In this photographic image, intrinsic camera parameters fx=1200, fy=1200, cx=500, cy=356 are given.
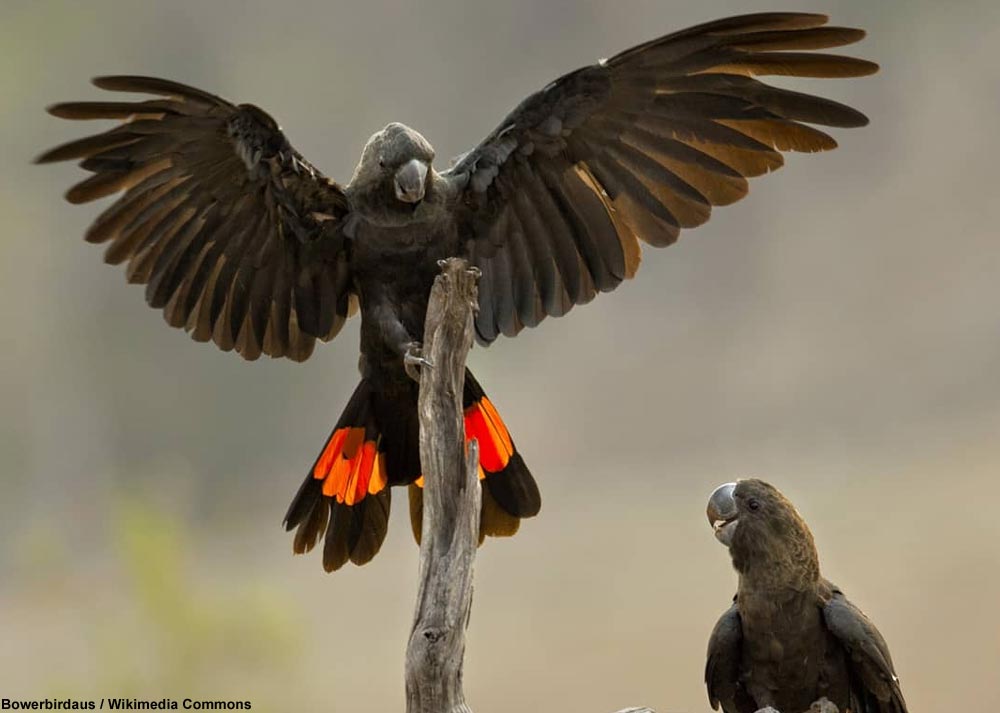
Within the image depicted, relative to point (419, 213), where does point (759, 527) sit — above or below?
below

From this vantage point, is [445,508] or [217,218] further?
[217,218]

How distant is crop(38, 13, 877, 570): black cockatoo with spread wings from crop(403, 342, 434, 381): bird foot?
1cm

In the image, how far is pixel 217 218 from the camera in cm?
431

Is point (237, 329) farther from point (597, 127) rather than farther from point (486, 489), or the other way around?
point (597, 127)

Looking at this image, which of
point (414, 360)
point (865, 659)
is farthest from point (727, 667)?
point (414, 360)

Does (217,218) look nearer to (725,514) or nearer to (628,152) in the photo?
(628,152)

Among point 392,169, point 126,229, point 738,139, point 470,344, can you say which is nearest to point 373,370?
point 470,344

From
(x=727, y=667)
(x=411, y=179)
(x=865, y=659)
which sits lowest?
(x=865, y=659)

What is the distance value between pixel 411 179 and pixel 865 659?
2.17 metres

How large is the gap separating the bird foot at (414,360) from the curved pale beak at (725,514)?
1.12m

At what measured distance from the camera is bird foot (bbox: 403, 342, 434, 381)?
12.7 ft

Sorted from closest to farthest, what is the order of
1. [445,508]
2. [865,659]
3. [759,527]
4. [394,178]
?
[445,508], [394,178], [865,659], [759,527]

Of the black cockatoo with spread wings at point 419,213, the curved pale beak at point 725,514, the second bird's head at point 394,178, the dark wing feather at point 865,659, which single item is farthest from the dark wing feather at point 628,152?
the dark wing feather at point 865,659

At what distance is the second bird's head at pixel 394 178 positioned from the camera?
12.5ft
